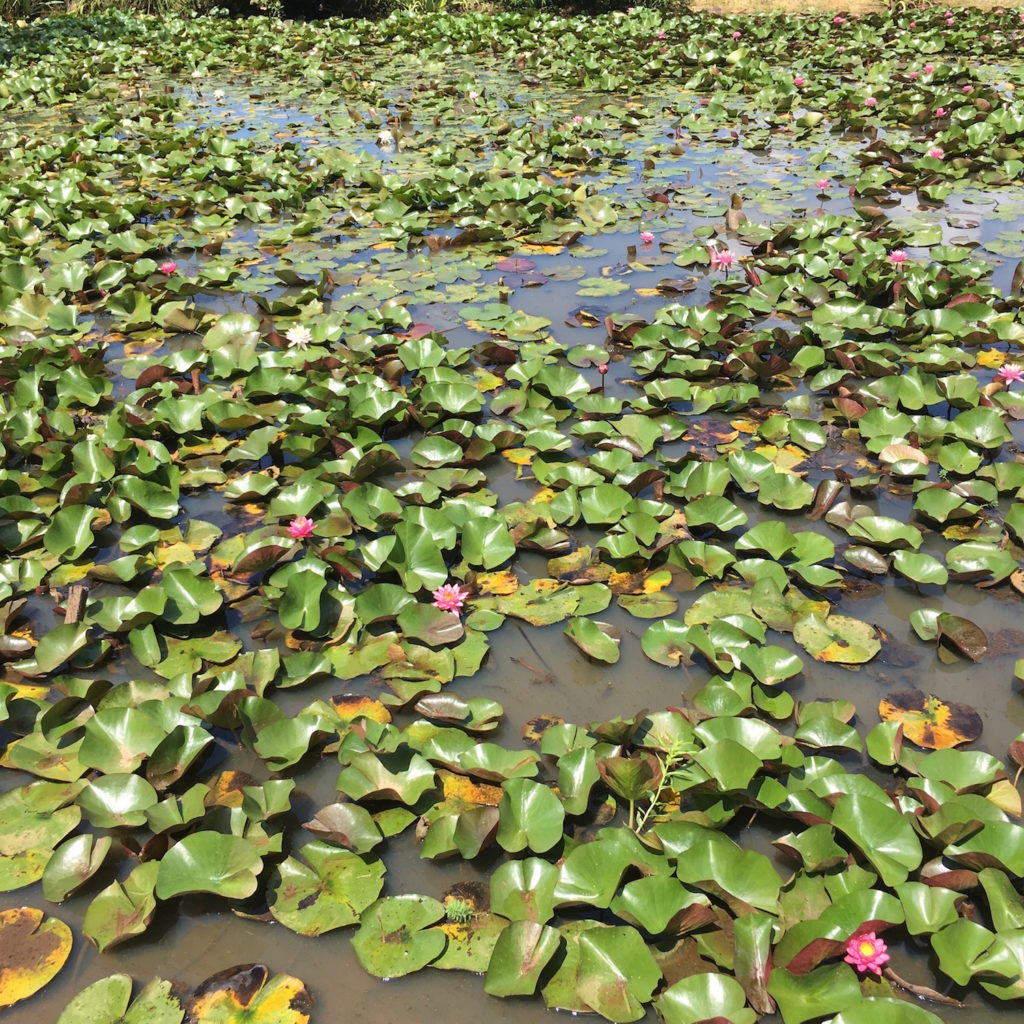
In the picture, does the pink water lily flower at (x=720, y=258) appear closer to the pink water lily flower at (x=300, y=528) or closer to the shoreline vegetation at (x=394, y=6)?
the pink water lily flower at (x=300, y=528)

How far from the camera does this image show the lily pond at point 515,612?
144cm

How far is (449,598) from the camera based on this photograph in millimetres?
2127

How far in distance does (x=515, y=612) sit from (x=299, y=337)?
5.96ft

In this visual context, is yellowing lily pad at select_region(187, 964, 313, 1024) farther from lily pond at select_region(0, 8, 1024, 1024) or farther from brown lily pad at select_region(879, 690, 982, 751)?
brown lily pad at select_region(879, 690, 982, 751)

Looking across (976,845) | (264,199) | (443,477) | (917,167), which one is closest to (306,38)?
(264,199)

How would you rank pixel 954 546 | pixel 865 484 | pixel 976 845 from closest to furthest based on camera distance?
pixel 976 845, pixel 954 546, pixel 865 484

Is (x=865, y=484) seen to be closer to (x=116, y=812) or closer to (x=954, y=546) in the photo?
(x=954, y=546)

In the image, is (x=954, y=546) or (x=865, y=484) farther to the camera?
(x=865, y=484)

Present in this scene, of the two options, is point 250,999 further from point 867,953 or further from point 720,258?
point 720,258

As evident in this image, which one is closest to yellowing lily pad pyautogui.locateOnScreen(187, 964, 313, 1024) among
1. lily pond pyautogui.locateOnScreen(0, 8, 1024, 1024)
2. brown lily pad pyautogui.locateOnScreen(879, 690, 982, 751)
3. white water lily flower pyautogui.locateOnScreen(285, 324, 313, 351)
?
lily pond pyautogui.locateOnScreen(0, 8, 1024, 1024)

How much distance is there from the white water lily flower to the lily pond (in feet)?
0.25

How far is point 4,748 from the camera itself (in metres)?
1.85

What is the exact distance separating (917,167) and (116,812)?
5.81 metres

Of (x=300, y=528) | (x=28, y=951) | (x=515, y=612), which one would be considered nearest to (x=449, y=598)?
(x=515, y=612)
